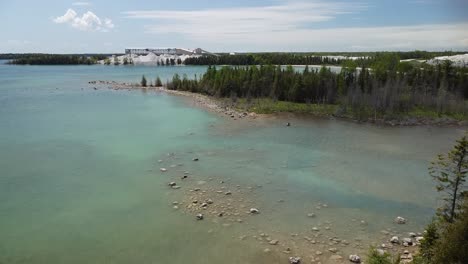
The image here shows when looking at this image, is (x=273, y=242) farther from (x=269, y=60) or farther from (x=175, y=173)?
(x=269, y=60)

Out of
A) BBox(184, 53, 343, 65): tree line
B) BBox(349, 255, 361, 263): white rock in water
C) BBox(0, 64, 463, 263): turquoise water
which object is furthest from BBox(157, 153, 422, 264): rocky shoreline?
BBox(184, 53, 343, 65): tree line

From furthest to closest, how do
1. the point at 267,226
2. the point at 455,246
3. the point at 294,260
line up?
the point at 267,226 < the point at 294,260 < the point at 455,246

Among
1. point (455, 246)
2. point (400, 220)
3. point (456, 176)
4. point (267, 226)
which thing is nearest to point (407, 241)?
point (400, 220)

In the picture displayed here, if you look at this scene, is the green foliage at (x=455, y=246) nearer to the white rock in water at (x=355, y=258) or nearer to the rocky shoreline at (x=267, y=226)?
the white rock in water at (x=355, y=258)

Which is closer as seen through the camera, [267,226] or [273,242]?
[273,242]

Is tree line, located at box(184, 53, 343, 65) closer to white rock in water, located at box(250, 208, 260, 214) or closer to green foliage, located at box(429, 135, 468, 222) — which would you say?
white rock in water, located at box(250, 208, 260, 214)

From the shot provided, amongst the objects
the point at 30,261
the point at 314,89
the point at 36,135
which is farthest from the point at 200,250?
the point at 314,89
